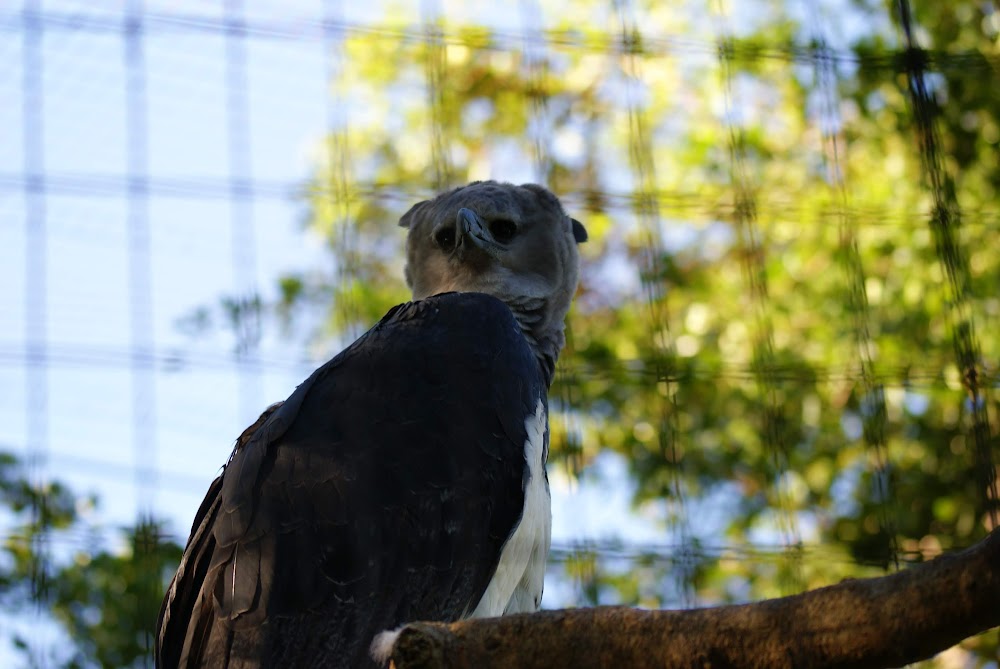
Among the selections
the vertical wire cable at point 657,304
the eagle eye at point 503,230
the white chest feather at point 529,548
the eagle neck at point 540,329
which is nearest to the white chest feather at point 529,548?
the white chest feather at point 529,548

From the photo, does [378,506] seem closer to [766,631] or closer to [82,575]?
[766,631]

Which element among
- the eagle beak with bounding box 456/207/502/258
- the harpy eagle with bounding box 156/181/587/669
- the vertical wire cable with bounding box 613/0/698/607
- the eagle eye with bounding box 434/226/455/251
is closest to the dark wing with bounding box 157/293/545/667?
the harpy eagle with bounding box 156/181/587/669

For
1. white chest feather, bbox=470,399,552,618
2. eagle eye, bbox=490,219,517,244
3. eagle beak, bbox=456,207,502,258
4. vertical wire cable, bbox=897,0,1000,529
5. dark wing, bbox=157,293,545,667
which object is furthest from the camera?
vertical wire cable, bbox=897,0,1000,529

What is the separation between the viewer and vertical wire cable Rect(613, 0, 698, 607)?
4.60 metres

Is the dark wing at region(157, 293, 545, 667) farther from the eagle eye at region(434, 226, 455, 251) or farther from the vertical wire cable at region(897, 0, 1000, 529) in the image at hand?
the vertical wire cable at region(897, 0, 1000, 529)

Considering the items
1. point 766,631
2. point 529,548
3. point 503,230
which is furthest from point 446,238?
point 766,631

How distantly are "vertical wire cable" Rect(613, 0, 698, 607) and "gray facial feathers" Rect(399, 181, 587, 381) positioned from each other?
114 centimetres

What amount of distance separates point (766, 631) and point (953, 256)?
353cm

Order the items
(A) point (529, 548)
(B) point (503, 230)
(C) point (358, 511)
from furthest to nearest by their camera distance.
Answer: (B) point (503, 230)
(A) point (529, 548)
(C) point (358, 511)

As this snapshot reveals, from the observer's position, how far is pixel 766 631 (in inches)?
60.9

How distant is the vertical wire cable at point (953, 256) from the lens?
440 cm

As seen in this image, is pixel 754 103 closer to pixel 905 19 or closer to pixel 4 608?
pixel 905 19

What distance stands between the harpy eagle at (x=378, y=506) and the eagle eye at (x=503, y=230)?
54cm

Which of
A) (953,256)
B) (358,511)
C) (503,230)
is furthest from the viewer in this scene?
(953,256)
